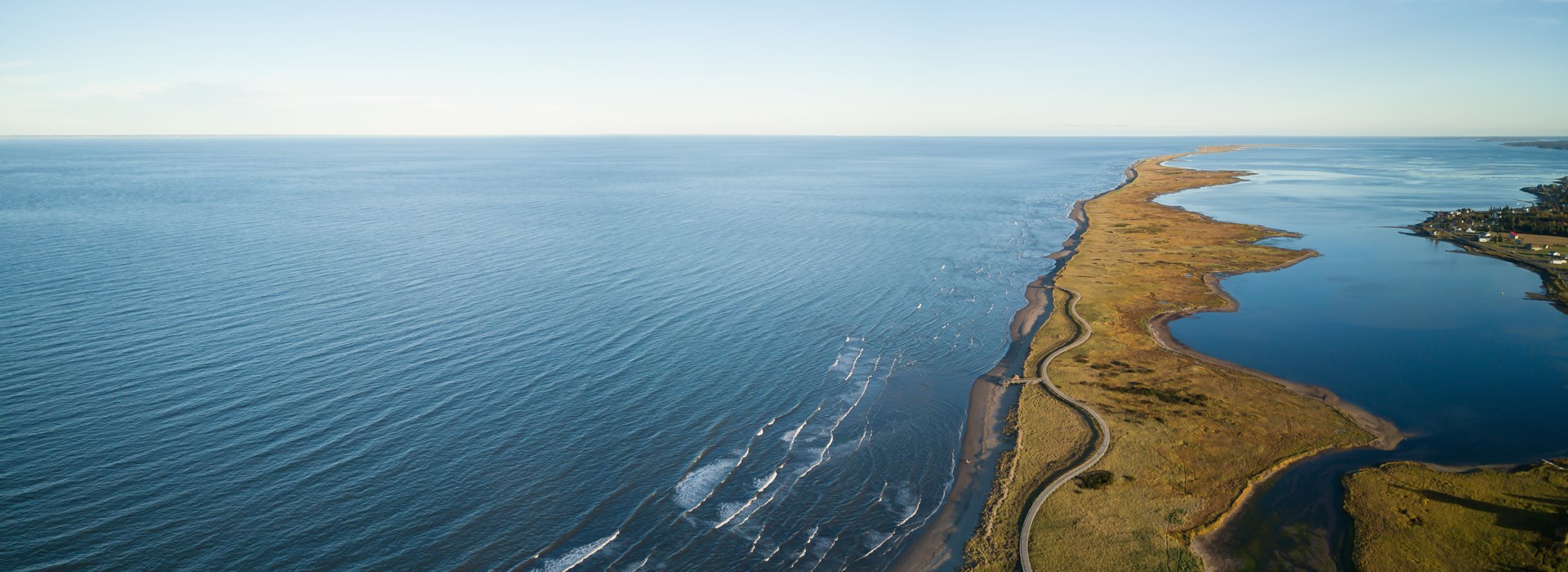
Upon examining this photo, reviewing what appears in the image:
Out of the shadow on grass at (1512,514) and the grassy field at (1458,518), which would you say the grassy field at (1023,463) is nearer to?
the grassy field at (1458,518)

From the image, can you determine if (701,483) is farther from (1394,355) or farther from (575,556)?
(1394,355)

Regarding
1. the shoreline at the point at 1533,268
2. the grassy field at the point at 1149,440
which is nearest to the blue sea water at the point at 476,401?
the grassy field at the point at 1149,440

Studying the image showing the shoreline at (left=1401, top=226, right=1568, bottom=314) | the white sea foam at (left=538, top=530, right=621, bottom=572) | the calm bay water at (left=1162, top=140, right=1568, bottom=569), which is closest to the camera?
the white sea foam at (left=538, top=530, right=621, bottom=572)

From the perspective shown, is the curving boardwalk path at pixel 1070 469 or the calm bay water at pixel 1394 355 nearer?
the curving boardwalk path at pixel 1070 469

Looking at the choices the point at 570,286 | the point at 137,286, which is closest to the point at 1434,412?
the point at 570,286

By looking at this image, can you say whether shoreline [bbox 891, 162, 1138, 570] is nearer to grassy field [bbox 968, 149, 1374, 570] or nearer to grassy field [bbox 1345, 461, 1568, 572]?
grassy field [bbox 968, 149, 1374, 570]

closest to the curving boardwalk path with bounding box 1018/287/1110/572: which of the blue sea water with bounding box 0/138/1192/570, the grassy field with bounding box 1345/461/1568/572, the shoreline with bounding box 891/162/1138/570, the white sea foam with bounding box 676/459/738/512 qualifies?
the shoreline with bounding box 891/162/1138/570
